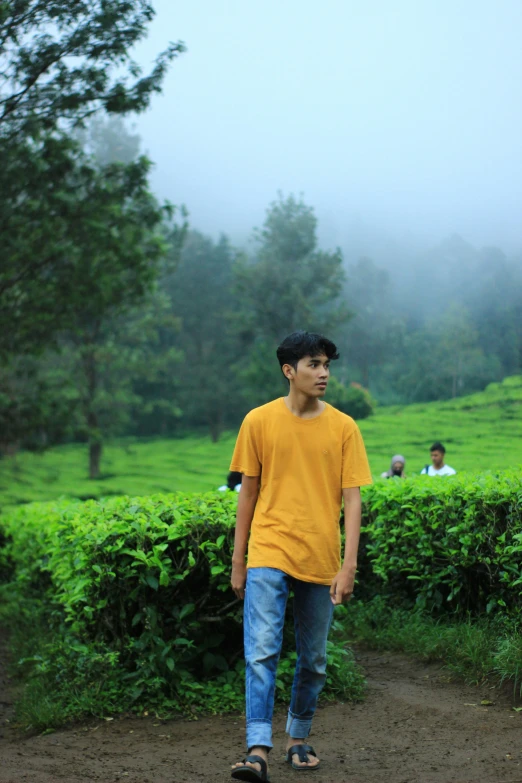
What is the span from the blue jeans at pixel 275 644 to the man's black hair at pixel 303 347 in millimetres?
898

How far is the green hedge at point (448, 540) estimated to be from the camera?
16.8 feet

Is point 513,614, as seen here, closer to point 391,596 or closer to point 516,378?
point 391,596

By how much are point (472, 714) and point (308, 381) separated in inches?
82.1

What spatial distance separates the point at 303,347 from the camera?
11.9 feet

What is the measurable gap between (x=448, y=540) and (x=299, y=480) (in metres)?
2.34

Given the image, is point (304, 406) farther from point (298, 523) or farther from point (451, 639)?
point (451, 639)

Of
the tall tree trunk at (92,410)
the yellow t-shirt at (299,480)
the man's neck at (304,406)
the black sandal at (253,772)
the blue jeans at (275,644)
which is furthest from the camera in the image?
the tall tree trunk at (92,410)

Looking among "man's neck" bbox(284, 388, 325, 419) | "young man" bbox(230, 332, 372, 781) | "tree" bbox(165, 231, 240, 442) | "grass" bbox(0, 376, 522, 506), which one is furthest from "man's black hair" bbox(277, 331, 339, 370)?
"tree" bbox(165, 231, 240, 442)

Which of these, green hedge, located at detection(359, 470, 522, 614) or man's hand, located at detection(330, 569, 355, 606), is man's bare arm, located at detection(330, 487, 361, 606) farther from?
green hedge, located at detection(359, 470, 522, 614)

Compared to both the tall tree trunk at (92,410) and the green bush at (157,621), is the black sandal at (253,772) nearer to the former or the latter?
the green bush at (157,621)

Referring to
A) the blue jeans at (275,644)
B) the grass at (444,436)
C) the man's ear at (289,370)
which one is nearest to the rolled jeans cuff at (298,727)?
the blue jeans at (275,644)

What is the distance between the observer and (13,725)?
195 inches

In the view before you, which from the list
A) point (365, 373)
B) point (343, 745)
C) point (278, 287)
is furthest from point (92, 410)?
point (343, 745)

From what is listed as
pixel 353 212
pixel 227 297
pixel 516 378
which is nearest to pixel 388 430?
pixel 516 378
